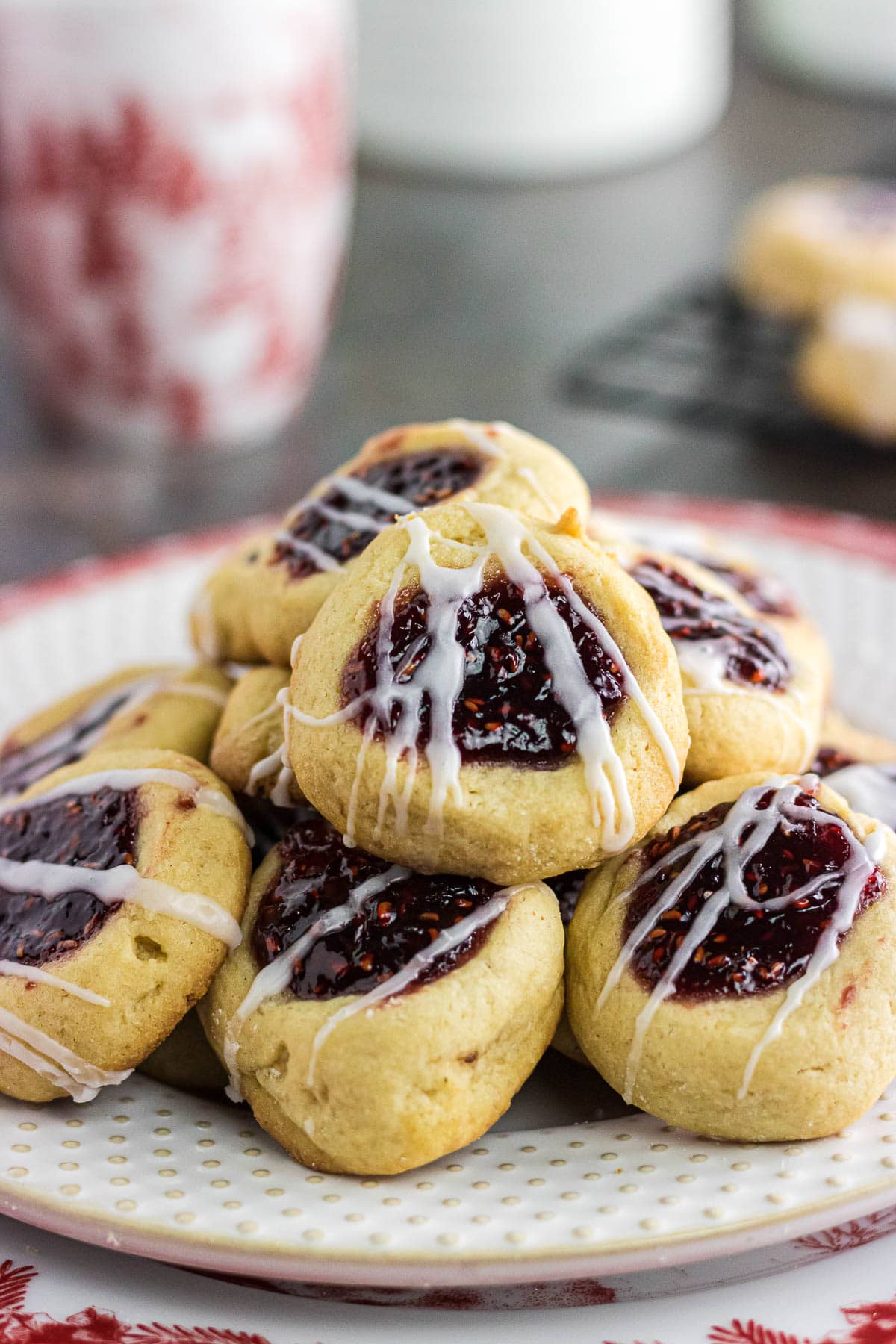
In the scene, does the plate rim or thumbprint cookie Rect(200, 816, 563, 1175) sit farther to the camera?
the plate rim

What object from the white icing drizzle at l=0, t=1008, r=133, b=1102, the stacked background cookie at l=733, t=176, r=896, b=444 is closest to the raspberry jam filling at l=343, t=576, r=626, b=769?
the white icing drizzle at l=0, t=1008, r=133, b=1102

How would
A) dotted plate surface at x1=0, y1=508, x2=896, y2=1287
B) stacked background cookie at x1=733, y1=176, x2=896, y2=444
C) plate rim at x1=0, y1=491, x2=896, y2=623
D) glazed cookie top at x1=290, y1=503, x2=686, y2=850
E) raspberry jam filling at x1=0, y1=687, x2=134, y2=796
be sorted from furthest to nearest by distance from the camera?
1. stacked background cookie at x1=733, y1=176, x2=896, y2=444
2. plate rim at x1=0, y1=491, x2=896, y2=623
3. raspberry jam filling at x1=0, y1=687, x2=134, y2=796
4. glazed cookie top at x1=290, y1=503, x2=686, y2=850
5. dotted plate surface at x1=0, y1=508, x2=896, y2=1287

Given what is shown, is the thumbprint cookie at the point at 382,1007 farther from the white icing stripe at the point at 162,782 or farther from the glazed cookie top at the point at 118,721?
the glazed cookie top at the point at 118,721

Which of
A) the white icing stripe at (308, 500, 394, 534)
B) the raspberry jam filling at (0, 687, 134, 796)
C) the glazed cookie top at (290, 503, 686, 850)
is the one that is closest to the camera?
the glazed cookie top at (290, 503, 686, 850)

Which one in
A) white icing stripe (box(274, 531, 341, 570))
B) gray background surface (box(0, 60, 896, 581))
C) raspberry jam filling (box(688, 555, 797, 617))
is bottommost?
gray background surface (box(0, 60, 896, 581))

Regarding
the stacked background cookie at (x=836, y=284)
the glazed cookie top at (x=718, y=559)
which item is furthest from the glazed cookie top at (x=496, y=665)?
the stacked background cookie at (x=836, y=284)

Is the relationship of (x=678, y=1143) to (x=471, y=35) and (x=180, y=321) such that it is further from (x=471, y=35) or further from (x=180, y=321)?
(x=471, y=35)

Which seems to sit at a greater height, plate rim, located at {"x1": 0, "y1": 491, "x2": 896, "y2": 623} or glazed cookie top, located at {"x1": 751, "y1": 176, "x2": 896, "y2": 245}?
glazed cookie top, located at {"x1": 751, "y1": 176, "x2": 896, "y2": 245}

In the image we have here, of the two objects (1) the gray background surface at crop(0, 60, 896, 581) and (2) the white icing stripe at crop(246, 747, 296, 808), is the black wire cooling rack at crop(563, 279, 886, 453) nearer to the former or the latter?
(1) the gray background surface at crop(0, 60, 896, 581)

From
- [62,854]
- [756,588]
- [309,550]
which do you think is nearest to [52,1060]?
[62,854]
